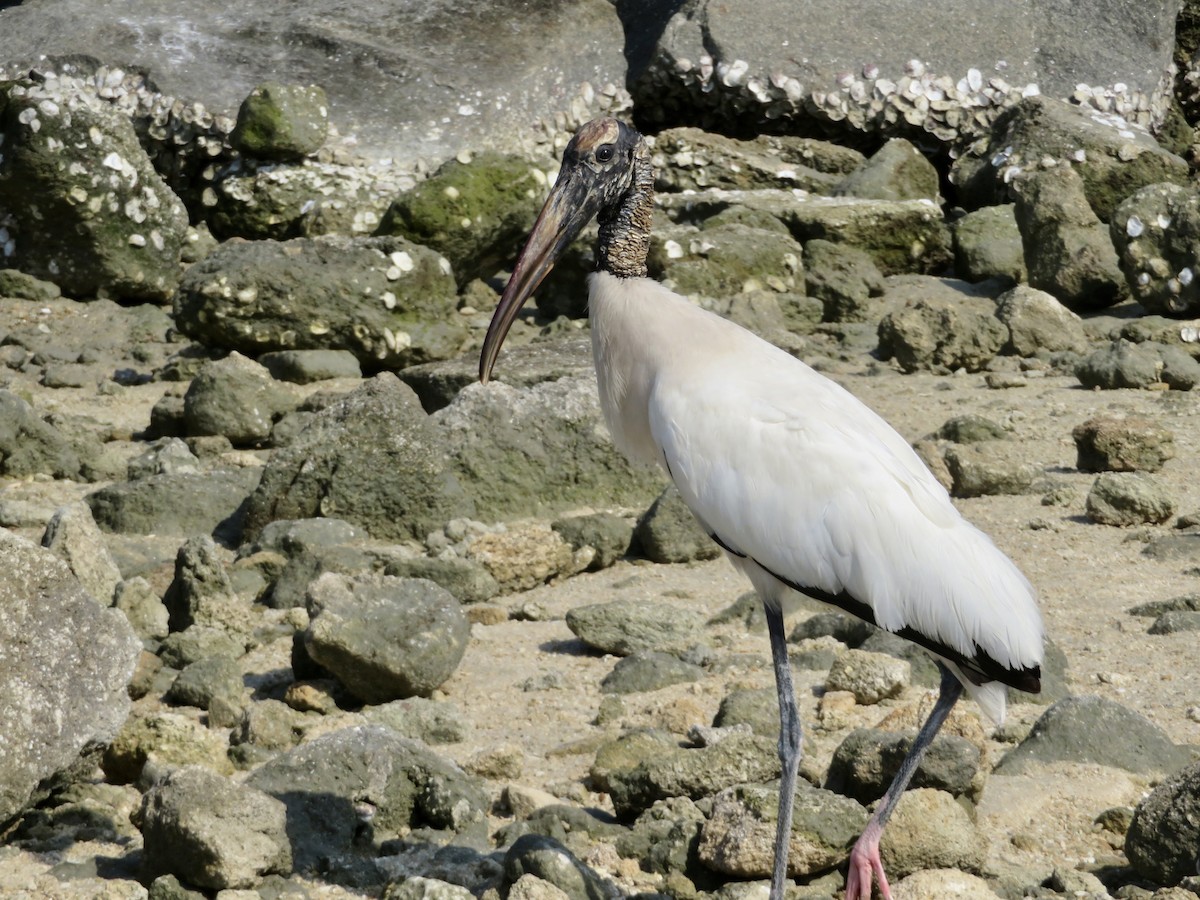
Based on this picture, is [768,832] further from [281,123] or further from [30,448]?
[281,123]

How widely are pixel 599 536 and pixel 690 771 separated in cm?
262

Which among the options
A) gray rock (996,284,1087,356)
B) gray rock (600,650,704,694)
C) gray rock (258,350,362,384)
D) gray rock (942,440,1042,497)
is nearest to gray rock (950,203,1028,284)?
gray rock (996,284,1087,356)

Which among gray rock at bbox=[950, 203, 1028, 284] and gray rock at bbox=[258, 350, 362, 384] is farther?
gray rock at bbox=[950, 203, 1028, 284]

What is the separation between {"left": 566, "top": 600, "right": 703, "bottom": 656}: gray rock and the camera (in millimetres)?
6348

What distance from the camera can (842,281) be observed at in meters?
11.9

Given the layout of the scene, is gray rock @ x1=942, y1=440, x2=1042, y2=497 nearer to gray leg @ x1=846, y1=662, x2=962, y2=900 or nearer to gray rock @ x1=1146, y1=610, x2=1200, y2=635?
gray rock @ x1=1146, y1=610, x2=1200, y2=635

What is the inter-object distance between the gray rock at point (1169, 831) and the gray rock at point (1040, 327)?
6.43 m

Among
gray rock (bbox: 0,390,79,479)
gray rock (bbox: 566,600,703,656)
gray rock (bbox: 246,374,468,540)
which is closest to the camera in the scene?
gray rock (bbox: 566,600,703,656)

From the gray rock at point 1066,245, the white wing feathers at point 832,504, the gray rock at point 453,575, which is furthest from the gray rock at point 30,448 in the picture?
the gray rock at point 1066,245

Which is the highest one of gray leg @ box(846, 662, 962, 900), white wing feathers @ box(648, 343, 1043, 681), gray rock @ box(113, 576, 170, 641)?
white wing feathers @ box(648, 343, 1043, 681)

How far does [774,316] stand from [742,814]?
691 cm

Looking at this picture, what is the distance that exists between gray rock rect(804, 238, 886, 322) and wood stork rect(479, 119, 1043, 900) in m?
6.74

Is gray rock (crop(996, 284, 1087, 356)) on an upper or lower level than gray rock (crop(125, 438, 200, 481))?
upper

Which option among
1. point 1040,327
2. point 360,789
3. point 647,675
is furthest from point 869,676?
point 1040,327
